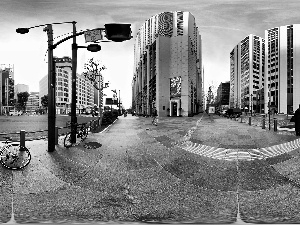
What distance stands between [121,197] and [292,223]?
2.25 meters

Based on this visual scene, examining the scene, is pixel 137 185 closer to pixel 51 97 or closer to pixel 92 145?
pixel 92 145

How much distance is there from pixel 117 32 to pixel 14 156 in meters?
3.37

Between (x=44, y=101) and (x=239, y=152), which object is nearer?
(x=239, y=152)

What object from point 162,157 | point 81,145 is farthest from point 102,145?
point 162,157

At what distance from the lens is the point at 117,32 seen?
339cm

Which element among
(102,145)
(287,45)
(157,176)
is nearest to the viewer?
(157,176)

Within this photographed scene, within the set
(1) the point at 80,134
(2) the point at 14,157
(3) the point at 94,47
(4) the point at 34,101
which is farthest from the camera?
(4) the point at 34,101


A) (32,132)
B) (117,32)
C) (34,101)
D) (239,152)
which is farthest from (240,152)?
(34,101)

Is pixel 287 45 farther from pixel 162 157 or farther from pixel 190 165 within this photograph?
pixel 162 157

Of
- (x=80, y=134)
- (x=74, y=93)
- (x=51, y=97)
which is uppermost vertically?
(x=74, y=93)

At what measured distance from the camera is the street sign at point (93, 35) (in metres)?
4.04

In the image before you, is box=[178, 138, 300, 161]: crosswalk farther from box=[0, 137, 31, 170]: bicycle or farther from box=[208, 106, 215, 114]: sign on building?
box=[208, 106, 215, 114]: sign on building

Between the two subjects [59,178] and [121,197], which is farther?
[59,178]

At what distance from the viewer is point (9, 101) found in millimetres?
7816
